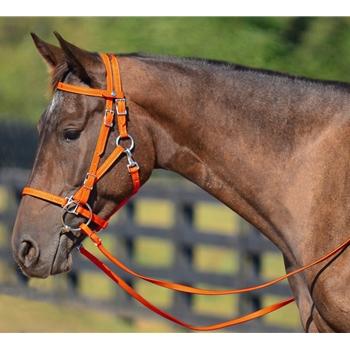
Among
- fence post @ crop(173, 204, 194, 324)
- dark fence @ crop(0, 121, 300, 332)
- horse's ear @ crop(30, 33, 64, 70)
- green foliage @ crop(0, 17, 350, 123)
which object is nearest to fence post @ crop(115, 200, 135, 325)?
dark fence @ crop(0, 121, 300, 332)

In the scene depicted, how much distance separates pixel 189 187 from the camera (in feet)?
22.0

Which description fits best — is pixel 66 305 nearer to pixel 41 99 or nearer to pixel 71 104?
pixel 41 99

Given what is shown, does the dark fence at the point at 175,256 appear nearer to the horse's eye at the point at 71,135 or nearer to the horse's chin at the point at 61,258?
the horse's chin at the point at 61,258

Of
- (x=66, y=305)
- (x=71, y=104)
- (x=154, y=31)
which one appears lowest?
(x=66, y=305)

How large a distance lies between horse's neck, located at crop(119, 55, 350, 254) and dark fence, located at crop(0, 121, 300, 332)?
131 inches

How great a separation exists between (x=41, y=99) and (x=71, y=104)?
7.02 metres

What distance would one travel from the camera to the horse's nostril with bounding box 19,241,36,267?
2.72 metres

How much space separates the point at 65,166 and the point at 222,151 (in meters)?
0.80

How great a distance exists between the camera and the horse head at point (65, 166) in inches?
106

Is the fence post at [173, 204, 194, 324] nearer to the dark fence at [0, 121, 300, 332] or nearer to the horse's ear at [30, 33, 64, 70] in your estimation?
the dark fence at [0, 121, 300, 332]

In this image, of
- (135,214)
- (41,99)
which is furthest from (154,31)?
(41,99)

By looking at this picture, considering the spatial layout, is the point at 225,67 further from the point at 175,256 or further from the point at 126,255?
the point at 126,255

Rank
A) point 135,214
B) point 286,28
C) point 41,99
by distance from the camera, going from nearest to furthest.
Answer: point 286,28 → point 135,214 → point 41,99

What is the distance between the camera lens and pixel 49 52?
286 cm
